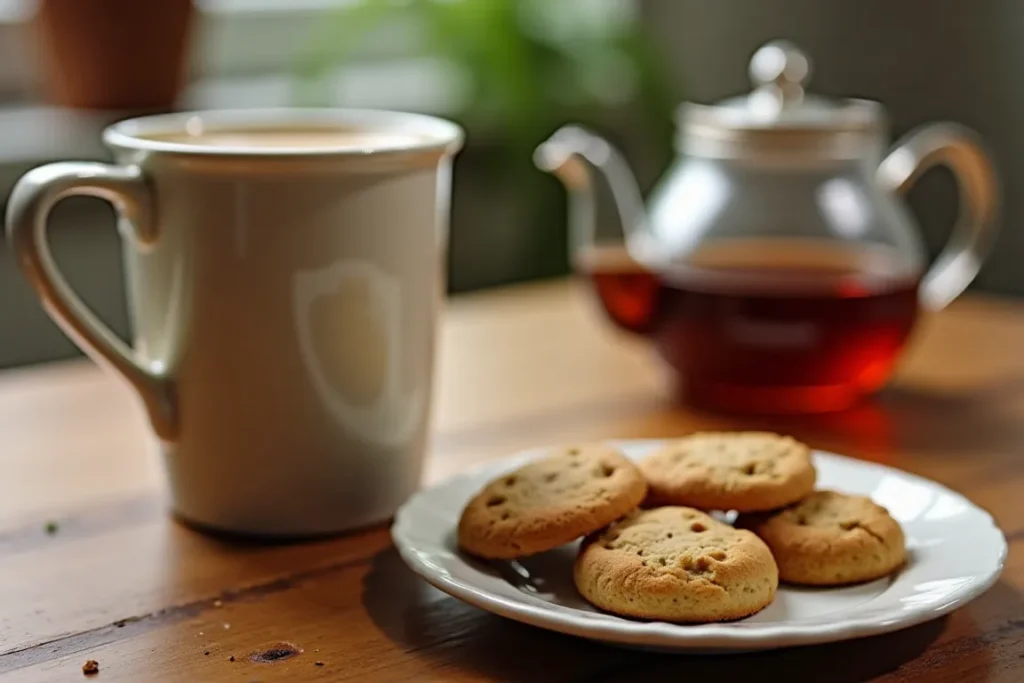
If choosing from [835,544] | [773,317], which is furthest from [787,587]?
[773,317]

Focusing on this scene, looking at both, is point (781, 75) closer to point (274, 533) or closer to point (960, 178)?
point (960, 178)

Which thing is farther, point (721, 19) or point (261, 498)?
point (721, 19)

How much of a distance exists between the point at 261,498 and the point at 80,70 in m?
1.09

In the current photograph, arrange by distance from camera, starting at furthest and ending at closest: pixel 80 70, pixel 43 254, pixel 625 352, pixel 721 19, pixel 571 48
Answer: pixel 721 19 < pixel 571 48 < pixel 80 70 < pixel 625 352 < pixel 43 254

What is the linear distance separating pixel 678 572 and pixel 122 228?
33 centimetres

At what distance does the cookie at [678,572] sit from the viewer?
515 mm

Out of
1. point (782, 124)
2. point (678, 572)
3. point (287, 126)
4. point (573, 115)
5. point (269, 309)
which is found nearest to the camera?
point (678, 572)

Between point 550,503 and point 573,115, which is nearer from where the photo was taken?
point 550,503

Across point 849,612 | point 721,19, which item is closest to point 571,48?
point 721,19

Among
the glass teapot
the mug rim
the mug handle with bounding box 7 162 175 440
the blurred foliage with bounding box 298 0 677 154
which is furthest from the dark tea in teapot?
the blurred foliage with bounding box 298 0 677 154

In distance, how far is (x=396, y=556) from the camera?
0.65m

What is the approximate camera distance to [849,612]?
0.53 metres

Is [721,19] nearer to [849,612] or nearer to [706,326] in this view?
[706,326]

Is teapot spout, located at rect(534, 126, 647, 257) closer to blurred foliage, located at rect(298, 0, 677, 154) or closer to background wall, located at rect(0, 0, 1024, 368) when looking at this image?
background wall, located at rect(0, 0, 1024, 368)
